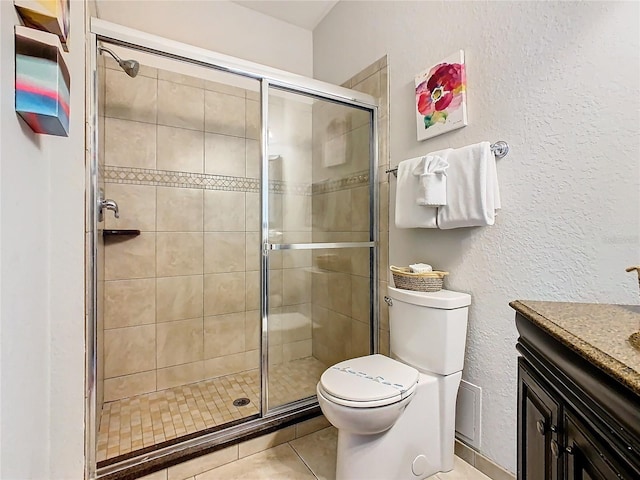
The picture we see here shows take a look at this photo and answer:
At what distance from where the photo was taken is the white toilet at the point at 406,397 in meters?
1.22

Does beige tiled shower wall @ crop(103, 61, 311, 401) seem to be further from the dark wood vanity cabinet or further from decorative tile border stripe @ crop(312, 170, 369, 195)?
the dark wood vanity cabinet

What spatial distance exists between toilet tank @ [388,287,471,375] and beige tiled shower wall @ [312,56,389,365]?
1.60 feet

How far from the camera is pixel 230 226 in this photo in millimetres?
2352

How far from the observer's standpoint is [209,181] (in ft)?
7.48

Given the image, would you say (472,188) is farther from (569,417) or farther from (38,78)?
(38,78)

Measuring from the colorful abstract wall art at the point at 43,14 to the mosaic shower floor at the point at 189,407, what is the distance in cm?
159

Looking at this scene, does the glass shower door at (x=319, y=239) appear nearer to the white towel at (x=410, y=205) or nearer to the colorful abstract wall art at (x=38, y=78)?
the white towel at (x=410, y=205)

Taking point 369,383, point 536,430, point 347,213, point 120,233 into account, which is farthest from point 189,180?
point 536,430

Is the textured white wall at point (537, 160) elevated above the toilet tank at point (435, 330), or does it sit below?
above

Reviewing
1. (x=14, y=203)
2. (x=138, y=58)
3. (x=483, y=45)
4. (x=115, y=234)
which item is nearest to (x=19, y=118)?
(x=14, y=203)

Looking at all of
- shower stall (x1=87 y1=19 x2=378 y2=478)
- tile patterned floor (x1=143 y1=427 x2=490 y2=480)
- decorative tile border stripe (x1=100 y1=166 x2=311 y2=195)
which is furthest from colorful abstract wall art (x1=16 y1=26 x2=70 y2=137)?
tile patterned floor (x1=143 y1=427 x2=490 y2=480)

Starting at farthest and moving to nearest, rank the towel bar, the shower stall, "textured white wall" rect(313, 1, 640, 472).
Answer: the shower stall < the towel bar < "textured white wall" rect(313, 1, 640, 472)

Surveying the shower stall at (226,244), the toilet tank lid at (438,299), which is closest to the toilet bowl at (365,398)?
the toilet tank lid at (438,299)

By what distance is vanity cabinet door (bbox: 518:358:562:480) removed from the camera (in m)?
0.67
